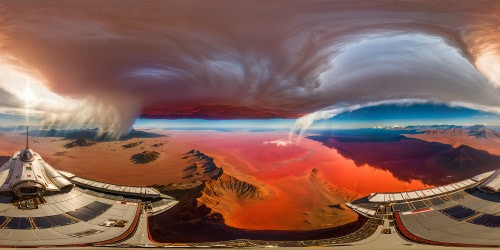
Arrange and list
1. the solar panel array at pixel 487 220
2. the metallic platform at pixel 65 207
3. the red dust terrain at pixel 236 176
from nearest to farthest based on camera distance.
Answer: the metallic platform at pixel 65 207, the red dust terrain at pixel 236 176, the solar panel array at pixel 487 220

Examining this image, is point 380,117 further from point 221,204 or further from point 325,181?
point 221,204

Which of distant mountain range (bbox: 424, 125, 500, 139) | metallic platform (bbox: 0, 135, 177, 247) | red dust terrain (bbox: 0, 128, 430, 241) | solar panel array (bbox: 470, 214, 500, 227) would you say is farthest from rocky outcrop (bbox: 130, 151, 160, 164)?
solar panel array (bbox: 470, 214, 500, 227)

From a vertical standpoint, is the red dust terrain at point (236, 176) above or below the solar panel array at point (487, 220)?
above

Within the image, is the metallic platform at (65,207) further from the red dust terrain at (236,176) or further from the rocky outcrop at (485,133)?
the rocky outcrop at (485,133)

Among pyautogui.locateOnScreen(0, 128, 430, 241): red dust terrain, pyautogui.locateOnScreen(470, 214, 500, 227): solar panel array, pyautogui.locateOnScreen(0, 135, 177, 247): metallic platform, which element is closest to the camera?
pyautogui.locateOnScreen(0, 135, 177, 247): metallic platform

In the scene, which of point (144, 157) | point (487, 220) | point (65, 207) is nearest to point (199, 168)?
point (144, 157)

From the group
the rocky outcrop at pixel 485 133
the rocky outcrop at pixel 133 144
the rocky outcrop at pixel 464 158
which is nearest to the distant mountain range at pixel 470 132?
the rocky outcrop at pixel 485 133

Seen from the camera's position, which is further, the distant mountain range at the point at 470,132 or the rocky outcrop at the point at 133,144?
the distant mountain range at the point at 470,132

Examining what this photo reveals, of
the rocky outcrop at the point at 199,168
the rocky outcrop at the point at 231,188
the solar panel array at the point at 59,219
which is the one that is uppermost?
the rocky outcrop at the point at 199,168

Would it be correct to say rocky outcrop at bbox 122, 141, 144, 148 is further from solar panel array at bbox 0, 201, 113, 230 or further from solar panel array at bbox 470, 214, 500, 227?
solar panel array at bbox 470, 214, 500, 227

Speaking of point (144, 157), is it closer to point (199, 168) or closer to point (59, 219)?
point (199, 168)
